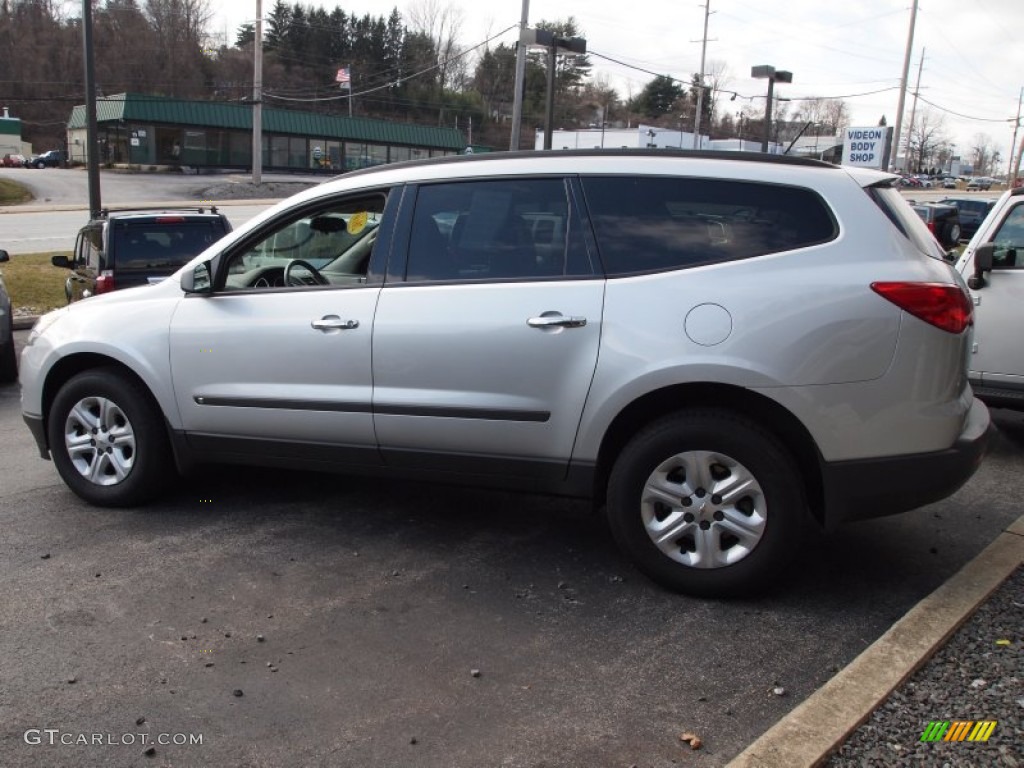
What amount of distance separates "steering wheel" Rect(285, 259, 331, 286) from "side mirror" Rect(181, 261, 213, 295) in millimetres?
407

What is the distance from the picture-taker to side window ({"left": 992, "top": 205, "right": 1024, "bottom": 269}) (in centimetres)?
652

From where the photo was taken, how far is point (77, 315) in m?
5.05

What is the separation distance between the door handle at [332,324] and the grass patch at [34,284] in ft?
31.8

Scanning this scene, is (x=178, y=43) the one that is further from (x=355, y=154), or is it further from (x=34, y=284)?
(x=34, y=284)

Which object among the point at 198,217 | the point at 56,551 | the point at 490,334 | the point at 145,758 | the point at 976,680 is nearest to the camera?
the point at 145,758

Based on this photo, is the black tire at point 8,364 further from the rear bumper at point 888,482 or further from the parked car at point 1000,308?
the parked car at point 1000,308

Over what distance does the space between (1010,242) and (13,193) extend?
4848cm

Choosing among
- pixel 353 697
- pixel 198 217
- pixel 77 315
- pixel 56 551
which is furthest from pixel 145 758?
pixel 198 217

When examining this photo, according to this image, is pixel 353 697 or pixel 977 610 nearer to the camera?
pixel 353 697

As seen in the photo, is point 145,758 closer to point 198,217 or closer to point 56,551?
point 56,551

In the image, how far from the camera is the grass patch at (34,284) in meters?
13.0

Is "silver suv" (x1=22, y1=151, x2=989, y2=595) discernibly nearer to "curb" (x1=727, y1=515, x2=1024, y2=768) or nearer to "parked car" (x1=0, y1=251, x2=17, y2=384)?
"curb" (x1=727, y1=515, x2=1024, y2=768)

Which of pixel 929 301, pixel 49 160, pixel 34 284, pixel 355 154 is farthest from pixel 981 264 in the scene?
pixel 49 160

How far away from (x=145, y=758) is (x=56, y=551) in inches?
79.9
